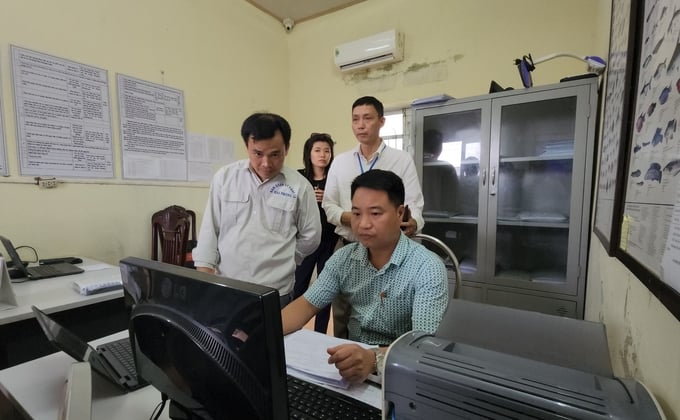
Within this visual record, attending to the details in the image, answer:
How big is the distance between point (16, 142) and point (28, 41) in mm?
597

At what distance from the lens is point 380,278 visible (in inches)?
42.6

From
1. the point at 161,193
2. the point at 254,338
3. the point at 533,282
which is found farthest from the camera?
the point at 161,193

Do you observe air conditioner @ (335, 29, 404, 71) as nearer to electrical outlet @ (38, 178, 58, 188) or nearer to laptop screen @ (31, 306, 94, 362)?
electrical outlet @ (38, 178, 58, 188)

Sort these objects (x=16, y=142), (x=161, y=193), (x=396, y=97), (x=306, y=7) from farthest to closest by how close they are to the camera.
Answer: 1. (x=306, y=7)
2. (x=396, y=97)
3. (x=161, y=193)
4. (x=16, y=142)

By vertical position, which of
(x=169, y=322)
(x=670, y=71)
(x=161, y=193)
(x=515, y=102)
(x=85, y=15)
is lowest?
(x=169, y=322)

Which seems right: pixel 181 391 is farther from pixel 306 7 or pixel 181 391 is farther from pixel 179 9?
pixel 306 7

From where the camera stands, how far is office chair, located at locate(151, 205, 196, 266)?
2.45m

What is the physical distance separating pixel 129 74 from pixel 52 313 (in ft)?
5.90

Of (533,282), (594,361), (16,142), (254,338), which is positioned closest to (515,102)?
(533,282)

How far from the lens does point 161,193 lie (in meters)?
2.62

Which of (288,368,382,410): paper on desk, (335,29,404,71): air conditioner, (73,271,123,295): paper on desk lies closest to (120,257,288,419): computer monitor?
(288,368,382,410): paper on desk

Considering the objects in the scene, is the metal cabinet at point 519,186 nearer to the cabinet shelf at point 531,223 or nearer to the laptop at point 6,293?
the cabinet shelf at point 531,223

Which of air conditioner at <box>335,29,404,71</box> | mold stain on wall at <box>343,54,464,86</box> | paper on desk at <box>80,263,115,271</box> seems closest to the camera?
paper on desk at <box>80,263,115,271</box>

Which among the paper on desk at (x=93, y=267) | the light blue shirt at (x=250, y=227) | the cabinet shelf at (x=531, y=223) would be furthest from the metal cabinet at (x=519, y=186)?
the paper on desk at (x=93, y=267)
